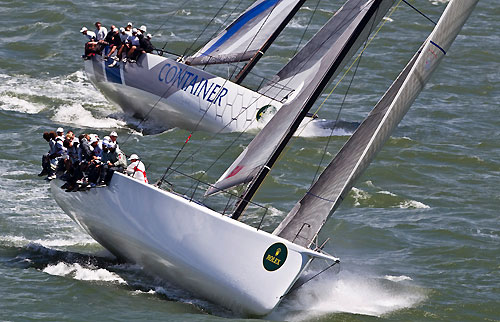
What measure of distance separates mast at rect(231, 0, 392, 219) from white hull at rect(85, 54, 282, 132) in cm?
898

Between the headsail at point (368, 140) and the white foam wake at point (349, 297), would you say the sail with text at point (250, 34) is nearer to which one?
the white foam wake at point (349, 297)

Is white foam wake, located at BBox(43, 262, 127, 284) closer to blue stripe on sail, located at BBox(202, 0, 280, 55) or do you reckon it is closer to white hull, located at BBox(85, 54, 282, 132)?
white hull, located at BBox(85, 54, 282, 132)

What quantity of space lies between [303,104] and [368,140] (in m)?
1.53

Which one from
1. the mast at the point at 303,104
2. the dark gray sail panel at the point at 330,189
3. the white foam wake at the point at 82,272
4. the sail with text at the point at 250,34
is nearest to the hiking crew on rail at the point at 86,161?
the white foam wake at the point at 82,272

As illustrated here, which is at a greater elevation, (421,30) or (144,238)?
(421,30)

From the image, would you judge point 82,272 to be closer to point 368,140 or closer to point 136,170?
point 136,170

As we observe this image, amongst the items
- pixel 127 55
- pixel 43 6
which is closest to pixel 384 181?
pixel 127 55

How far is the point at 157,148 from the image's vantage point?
25047mm

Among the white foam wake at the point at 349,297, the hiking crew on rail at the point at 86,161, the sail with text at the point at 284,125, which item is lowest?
the white foam wake at the point at 349,297

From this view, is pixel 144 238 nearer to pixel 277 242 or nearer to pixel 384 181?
pixel 277 242

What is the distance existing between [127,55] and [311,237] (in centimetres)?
1338

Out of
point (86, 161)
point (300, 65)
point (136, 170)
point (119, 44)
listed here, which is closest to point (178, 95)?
point (119, 44)

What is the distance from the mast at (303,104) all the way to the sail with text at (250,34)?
404 inches

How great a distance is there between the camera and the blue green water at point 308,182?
16094 mm
